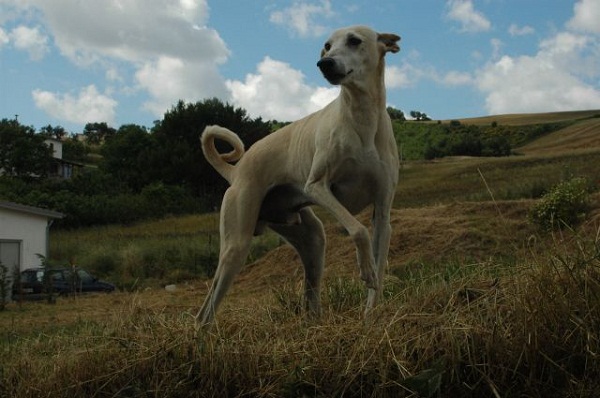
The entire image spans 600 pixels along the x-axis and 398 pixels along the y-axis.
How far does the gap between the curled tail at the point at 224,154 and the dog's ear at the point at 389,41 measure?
5.14 feet

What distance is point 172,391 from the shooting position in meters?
4.27

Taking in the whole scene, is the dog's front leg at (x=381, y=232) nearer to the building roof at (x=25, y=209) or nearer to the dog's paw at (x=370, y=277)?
the dog's paw at (x=370, y=277)

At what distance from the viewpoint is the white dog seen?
14.8ft

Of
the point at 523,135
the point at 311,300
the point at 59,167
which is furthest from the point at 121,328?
the point at 523,135

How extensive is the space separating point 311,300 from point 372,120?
1654 millimetres

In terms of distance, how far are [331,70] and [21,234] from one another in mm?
22793

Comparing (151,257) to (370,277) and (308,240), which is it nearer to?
(308,240)

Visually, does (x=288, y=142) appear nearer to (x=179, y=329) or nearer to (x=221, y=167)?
(x=221, y=167)

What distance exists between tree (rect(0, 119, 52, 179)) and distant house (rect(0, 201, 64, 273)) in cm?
4340

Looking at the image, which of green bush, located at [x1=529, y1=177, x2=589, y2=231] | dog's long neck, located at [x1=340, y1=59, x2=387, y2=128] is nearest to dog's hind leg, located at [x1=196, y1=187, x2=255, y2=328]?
dog's long neck, located at [x1=340, y1=59, x2=387, y2=128]

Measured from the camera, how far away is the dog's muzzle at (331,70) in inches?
168

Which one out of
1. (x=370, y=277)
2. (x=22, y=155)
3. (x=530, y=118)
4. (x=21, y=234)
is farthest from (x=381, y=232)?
(x=530, y=118)

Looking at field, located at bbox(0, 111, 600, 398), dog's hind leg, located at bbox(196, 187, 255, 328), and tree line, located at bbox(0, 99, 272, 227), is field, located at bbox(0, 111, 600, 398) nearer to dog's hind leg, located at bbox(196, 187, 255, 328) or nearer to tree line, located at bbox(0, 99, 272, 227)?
dog's hind leg, located at bbox(196, 187, 255, 328)

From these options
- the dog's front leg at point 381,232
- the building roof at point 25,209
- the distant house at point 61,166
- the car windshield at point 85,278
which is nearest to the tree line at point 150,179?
the distant house at point 61,166
